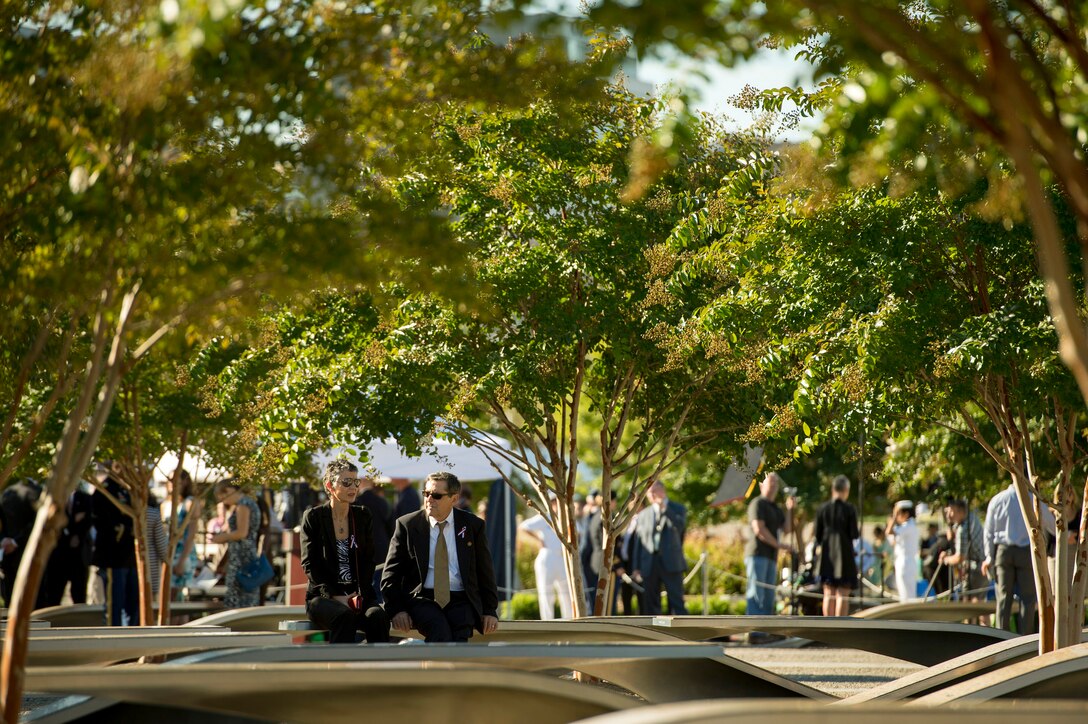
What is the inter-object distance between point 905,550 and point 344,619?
12636 millimetres

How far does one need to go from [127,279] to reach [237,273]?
0.55m

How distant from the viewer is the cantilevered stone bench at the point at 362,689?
5770mm

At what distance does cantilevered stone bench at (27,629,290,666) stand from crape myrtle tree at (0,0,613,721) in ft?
7.39

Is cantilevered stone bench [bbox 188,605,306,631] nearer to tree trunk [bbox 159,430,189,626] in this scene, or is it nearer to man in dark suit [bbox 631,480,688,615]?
tree trunk [bbox 159,430,189,626]

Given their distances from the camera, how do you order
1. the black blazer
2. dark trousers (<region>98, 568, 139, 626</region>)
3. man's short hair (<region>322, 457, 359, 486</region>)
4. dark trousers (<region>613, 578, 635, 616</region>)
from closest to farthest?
the black blazer → man's short hair (<region>322, 457, 359, 486</region>) → dark trousers (<region>98, 568, 139, 626</region>) → dark trousers (<region>613, 578, 635, 616</region>)

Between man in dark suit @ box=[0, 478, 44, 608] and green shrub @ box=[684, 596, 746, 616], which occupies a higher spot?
man in dark suit @ box=[0, 478, 44, 608]

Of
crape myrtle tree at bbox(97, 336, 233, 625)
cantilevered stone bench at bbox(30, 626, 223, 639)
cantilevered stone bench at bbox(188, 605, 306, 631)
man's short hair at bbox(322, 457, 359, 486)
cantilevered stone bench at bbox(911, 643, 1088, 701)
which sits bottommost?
cantilevered stone bench at bbox(911, 643, 1088, 701)

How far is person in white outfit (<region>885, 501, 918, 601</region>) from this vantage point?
65.3 ft

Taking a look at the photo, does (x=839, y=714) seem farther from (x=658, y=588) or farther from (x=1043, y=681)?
(x=658, y=588)

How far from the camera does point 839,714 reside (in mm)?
4418

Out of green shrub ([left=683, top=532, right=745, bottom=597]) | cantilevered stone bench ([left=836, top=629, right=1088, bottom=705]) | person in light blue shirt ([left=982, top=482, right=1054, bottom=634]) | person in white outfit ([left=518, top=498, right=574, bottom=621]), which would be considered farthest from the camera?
green shrub ([left=683, top=532, right=745, bottom=597])

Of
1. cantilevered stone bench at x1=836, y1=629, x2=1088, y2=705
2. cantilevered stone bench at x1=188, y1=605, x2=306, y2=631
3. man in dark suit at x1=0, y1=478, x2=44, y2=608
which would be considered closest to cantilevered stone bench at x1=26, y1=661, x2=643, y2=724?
cantilevered stone bench at x1=836, y1=629, x2=1088, y2=705

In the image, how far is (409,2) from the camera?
5.52m

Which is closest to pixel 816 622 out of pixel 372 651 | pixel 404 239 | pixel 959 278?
pixel 959 278
